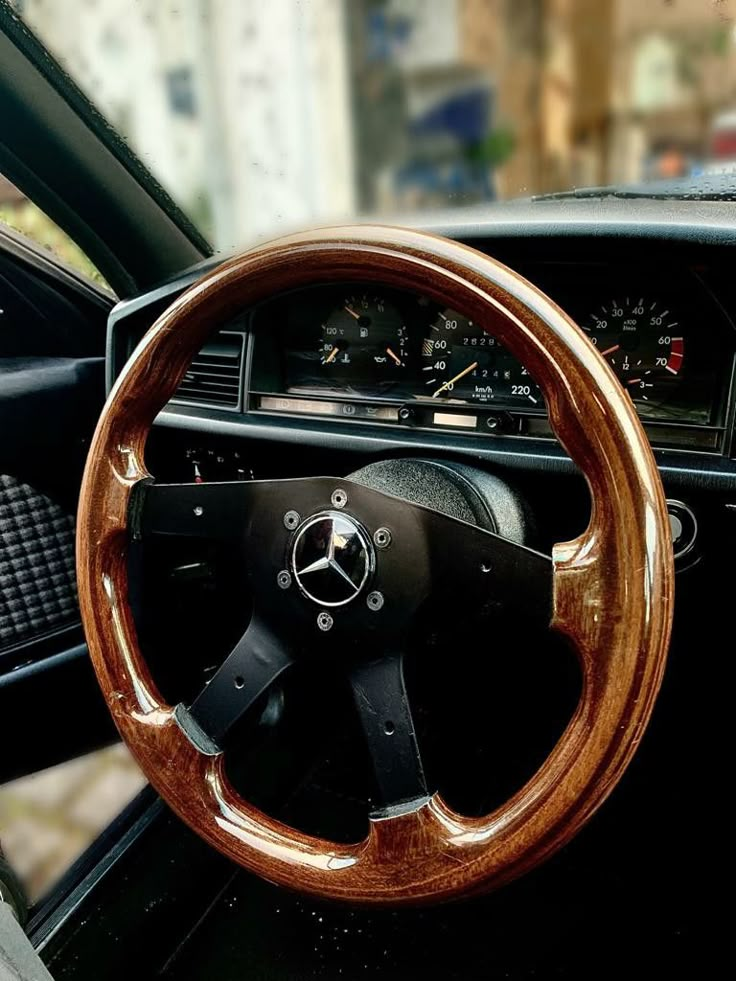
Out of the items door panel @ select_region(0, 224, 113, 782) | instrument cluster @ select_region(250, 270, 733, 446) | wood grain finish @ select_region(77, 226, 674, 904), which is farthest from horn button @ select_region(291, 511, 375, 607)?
door panel @ select_region(0, 224, 113, 782)

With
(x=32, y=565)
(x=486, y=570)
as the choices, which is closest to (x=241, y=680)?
(x=486, y=570)

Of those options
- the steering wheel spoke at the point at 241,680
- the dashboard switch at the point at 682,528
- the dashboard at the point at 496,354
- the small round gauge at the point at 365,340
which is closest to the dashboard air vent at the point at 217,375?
the dashboard at the point at 496,354

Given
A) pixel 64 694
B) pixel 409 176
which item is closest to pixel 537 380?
pixel 64 694

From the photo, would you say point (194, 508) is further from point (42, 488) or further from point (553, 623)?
point (42, 488)

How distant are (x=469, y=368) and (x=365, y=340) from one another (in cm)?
17

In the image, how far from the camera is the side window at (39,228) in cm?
145

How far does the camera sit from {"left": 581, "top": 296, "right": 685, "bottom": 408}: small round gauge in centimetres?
109

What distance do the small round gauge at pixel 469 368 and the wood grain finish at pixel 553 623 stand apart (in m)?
0.36

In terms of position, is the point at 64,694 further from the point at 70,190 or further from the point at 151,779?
the point at 70,190

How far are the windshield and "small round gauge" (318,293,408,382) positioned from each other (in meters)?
0.14

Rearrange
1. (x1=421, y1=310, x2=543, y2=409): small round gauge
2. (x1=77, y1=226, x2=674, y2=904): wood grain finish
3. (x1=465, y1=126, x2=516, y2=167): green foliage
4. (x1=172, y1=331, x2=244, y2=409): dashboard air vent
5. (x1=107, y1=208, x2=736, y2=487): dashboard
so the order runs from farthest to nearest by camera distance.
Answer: (x1=465, y1=126, x2=516, y2=167): green foliage < (x1=172, y1=331, x2=244, y2=409): dashboard air vent < (x1=421, y1=310, x2=543, y2=409): small round gauge < (x1=107, y1=208, x2=736, y2=487): dashboard < (x1=77, y1=226, x2=674, y2=904): wood grain finish

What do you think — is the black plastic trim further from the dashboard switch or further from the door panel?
the dashboard switch

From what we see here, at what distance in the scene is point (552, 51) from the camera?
2.41 metres

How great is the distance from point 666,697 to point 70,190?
1.19 metres
